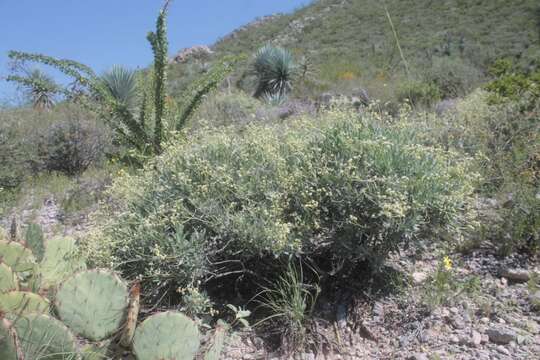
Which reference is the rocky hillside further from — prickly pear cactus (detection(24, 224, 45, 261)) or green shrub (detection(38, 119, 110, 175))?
prickly pear cactus (detection(24, 224, 45, 261))

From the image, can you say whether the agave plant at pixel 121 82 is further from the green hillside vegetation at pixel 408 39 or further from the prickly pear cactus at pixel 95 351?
the prickly pear cactus at pixel 95 351

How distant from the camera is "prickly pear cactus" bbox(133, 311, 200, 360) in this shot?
2.20 metres

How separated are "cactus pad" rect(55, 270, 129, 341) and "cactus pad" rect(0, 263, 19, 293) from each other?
30 cm

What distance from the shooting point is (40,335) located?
79.7 inches

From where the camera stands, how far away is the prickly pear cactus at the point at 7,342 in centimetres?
182

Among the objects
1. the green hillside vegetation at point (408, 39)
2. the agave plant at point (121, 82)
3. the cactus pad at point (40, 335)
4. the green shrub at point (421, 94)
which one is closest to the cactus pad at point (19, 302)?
the cactus pad at point (40, 335)

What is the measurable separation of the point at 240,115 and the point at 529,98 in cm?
599

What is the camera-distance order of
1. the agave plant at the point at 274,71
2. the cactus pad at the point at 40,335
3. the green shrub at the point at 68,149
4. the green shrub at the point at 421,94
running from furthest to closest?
the agave plant at the point at 274,71
the green shrub at the point at 421,94
the green shrub at the point at 68,149
the cactus pad at the point at 40,335

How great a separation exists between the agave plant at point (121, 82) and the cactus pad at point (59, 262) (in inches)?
353

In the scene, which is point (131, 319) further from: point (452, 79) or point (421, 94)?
point (452, 79)

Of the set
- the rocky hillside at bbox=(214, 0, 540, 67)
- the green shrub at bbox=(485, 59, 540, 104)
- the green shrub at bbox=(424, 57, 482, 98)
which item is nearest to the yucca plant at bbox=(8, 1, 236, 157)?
the green shrub at bbox=(485, 59, 540, 104)

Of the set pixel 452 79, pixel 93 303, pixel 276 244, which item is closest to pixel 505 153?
pixel 276 244

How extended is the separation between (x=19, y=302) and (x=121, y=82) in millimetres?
10813

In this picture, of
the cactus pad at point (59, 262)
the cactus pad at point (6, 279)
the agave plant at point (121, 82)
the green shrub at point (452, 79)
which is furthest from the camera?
the green shrub at point (452, 79)
